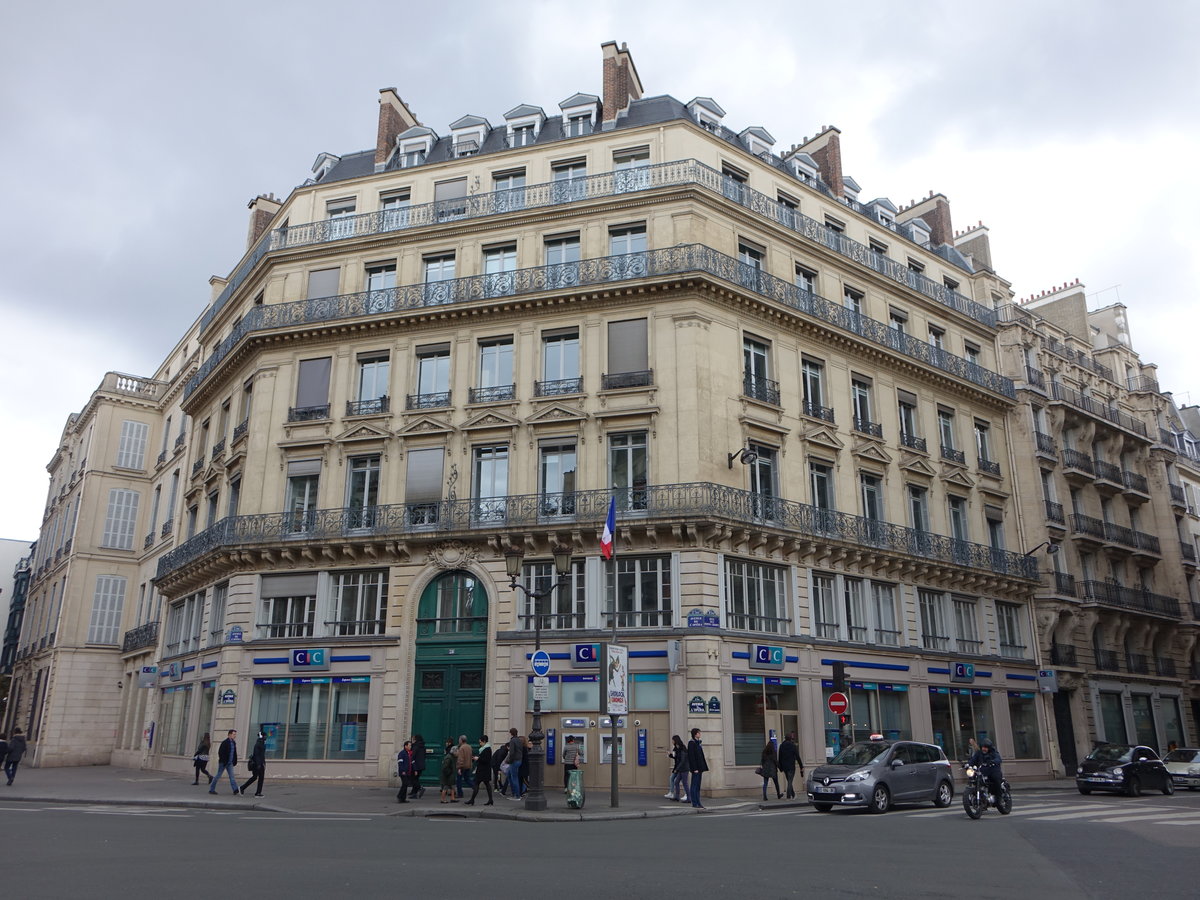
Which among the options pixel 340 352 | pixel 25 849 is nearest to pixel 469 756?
pixel 25 849

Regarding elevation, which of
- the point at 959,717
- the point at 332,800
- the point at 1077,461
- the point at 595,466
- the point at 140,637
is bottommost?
the point at 332,800

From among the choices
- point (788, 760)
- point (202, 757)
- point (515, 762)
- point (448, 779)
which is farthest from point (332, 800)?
point (788, 760)

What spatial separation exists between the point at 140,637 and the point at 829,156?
3132 cm

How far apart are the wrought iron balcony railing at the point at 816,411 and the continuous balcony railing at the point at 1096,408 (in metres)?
13.9

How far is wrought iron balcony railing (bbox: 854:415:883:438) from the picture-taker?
93.2 ft

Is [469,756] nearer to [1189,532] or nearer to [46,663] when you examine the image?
[46,663]

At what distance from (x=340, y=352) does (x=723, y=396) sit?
11.4 m

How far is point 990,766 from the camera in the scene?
632 inches

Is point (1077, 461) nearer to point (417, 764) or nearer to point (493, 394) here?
point (493, 394)

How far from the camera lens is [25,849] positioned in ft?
34.8

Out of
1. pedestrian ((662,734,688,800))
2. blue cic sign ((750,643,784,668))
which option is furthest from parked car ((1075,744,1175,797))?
pedestrian ((662,734,688,800))

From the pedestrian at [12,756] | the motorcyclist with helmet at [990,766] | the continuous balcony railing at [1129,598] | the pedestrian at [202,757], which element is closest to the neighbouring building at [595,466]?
the pedestrian at [202,757]

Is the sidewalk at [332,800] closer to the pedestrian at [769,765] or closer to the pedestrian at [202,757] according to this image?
the pedestrian at [202,757]

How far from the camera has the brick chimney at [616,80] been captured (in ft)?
97.3
